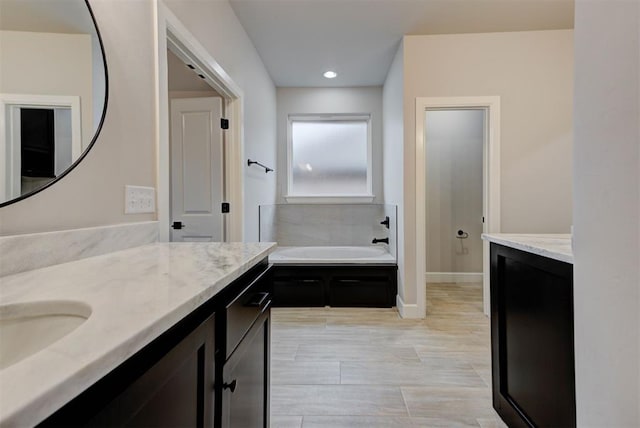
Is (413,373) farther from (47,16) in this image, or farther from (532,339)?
(47,16)

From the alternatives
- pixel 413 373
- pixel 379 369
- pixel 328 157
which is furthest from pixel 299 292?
pixel 328 157

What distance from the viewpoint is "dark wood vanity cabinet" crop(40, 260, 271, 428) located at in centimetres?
42

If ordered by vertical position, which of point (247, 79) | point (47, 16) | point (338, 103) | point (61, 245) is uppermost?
point (338, 103)

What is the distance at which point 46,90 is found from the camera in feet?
3.15

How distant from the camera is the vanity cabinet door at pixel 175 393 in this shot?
0.45 m

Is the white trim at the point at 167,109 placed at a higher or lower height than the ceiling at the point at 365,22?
lower

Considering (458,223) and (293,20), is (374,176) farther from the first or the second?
(293,20)

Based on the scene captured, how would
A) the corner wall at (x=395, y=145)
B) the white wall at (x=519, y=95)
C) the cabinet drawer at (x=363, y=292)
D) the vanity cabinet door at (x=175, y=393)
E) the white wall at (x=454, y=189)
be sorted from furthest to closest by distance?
the white wall at (x=454, y=189), the cabinet drawer at (x=363, y=292), the corner wall at (x=395, y=145), the white wall at (x=519, y=95), the vanity cabinet door at (x=175, y=393)

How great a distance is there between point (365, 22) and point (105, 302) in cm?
296

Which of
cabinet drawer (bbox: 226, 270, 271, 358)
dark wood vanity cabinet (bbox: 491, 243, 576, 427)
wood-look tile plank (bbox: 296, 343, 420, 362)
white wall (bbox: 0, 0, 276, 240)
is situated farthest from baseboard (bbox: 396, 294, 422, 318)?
white wall (bbox: 0, 0, 276, 240)

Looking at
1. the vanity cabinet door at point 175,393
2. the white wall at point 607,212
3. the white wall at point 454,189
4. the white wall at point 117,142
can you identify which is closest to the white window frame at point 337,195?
the white wall at point 454,189

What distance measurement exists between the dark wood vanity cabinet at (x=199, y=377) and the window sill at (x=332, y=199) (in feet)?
10.3

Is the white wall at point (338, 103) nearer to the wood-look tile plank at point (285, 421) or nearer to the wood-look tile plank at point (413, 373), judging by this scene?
the wood-look tile plank at point (413, 373)

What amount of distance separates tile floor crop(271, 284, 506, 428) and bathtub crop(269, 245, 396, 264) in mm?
504
